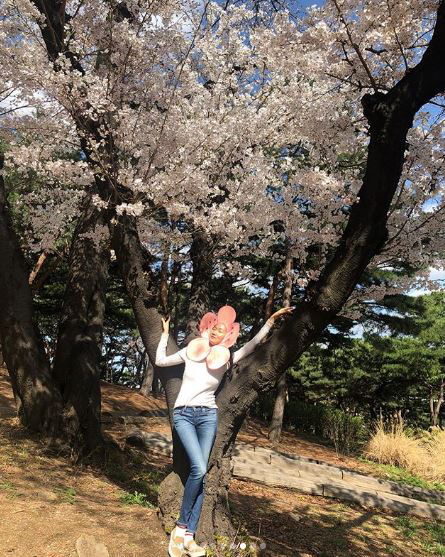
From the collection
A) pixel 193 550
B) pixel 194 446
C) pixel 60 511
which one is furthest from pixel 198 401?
pixel 60 511

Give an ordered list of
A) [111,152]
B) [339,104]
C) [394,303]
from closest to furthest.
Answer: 1. [111,152]
2. [339,104]
3. [394,303]

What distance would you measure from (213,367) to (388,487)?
261 inches

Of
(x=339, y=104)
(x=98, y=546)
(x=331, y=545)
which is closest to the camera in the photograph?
(x=98, y=546)

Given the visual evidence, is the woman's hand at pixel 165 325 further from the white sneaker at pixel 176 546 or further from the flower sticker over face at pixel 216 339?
the white sneaker at pixel 176 546

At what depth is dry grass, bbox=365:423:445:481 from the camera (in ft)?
34.1

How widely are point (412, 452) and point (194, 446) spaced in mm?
9221

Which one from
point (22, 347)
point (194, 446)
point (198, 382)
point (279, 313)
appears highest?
point (279, 313)

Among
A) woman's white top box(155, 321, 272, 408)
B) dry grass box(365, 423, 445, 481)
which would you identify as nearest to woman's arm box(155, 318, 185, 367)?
woman's white top box(155, 321, 272, 408)

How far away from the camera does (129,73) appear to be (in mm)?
6117

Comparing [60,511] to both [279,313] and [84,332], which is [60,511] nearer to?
[279,313]

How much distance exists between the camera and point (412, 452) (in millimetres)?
10852

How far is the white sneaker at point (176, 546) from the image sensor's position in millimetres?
3301

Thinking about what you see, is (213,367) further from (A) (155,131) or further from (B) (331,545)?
(A) (155,131)

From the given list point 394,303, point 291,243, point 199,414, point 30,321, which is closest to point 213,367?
point 199,414
